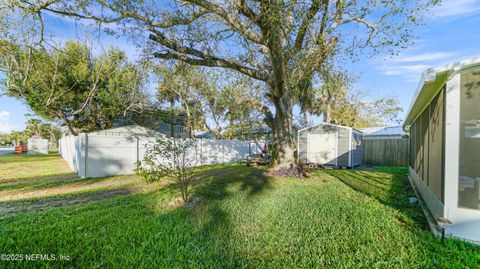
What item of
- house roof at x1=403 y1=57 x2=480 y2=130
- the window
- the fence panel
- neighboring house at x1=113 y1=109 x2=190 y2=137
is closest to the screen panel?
house roof at x1=403 y1=57 x2=480 y2=130

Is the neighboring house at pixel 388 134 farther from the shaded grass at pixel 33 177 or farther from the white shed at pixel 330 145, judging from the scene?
the shaded grass at pixel 33 177

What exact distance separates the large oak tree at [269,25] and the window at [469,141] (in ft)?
13.0

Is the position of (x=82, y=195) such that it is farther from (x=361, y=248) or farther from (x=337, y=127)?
(x=337, y=127)

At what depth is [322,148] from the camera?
1308 centimetres

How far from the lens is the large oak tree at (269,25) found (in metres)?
5.59

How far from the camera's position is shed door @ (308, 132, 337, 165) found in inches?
499

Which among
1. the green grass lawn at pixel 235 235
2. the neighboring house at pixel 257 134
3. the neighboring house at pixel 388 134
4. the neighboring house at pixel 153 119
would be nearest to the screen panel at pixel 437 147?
the green grass lawn at pixel 235 235

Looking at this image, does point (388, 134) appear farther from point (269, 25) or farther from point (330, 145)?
point (269, 25)

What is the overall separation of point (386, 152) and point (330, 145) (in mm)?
4602

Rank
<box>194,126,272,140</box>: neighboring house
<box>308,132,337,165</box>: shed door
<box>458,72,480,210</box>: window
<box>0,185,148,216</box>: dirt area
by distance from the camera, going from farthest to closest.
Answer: <box>194,126,272,140</box>: neighboring house → <box>308,132,337,165</box>: shed door → <box>0,185,148,216</box>: dirt area → <box>458,72,480,210</box>: window

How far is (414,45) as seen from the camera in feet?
21.9

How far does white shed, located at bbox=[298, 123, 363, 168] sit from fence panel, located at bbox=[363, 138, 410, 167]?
1.77m

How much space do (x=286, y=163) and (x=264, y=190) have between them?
3.13 m

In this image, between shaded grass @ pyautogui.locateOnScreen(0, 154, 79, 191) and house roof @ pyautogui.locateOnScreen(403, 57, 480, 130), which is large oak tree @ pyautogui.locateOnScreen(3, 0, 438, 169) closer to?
house roof @ pyautogui.locateOnScreen(403, 57, 480, 130)
